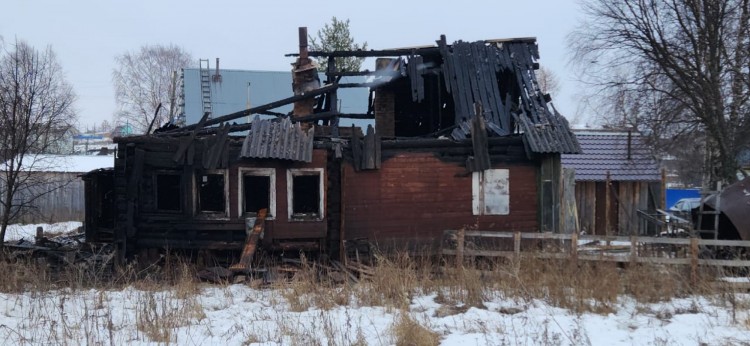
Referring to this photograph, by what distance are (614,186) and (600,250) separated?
1044 centimetres

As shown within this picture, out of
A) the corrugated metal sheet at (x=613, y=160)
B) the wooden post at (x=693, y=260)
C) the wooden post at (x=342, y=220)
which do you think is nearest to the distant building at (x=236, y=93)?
the corrugated metal sheet at (x=613, y=160)

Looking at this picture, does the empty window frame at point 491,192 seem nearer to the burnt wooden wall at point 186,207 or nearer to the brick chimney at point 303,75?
the burnt wooden wall at point 186,207

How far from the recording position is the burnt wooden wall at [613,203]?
21406 mm

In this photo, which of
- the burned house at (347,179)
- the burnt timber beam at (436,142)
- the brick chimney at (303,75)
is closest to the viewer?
the burned house at (347,179)

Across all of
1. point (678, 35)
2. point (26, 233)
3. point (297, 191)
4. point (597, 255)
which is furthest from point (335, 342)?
point (26, 233)

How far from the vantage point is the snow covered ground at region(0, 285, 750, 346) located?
23.7 feet

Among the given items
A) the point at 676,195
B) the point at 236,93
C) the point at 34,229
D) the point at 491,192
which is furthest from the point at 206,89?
the point at 676,195

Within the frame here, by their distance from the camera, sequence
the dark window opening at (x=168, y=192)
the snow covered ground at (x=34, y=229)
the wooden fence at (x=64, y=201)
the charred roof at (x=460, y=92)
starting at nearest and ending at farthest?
the charred roof at (x=460, y=92), the dark window opening at (x=168, y=192), the snow covered ground at (x=34, y=229), the wooden fence at (x=64, y=201)

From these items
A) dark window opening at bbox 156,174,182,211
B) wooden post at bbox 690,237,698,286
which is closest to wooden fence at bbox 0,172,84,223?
dark window opening at bbox 156,174,182,211

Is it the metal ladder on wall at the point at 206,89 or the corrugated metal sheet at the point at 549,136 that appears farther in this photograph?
the metal ladder on wall at the point at 206,89

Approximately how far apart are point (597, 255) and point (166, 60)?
4465 cm

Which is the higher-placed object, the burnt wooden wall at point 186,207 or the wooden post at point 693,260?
the burnt wooden wall at point 186,207

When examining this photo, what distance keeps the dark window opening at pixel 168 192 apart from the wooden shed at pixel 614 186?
12845 millimetres

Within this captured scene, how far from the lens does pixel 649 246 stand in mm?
14180
